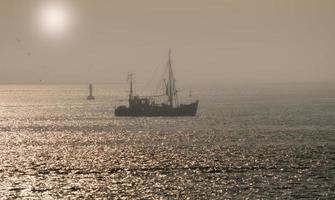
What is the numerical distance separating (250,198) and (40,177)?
103ft

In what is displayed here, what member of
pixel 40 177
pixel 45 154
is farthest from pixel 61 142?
pixel 40 177

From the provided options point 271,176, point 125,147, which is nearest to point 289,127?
point 125,147

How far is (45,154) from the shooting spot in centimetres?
12425

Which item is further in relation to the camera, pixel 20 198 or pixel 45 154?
pixel 45 154

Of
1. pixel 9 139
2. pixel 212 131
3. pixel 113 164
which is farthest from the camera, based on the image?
pixel 212 131

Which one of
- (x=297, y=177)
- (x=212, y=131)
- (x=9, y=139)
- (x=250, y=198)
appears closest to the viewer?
(x=250, y=198)

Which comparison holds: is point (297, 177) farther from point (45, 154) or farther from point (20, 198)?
point (45, 154)

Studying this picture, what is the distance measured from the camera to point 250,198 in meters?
75.4

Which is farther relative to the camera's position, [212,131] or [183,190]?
[212,131]

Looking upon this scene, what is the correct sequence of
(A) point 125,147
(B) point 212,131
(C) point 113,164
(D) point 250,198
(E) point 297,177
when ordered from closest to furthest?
(D) point 250,198
(E) point 297,177
(C) point 113,164
(A) point 125,147
(B) point 212,131

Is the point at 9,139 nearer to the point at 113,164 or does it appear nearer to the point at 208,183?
the point at 113,164

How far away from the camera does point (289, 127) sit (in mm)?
181125

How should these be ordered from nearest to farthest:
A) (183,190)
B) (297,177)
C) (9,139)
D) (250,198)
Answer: (250,198)
(183,190)
(297,177)
(9,139)

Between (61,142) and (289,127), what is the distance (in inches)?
2434
